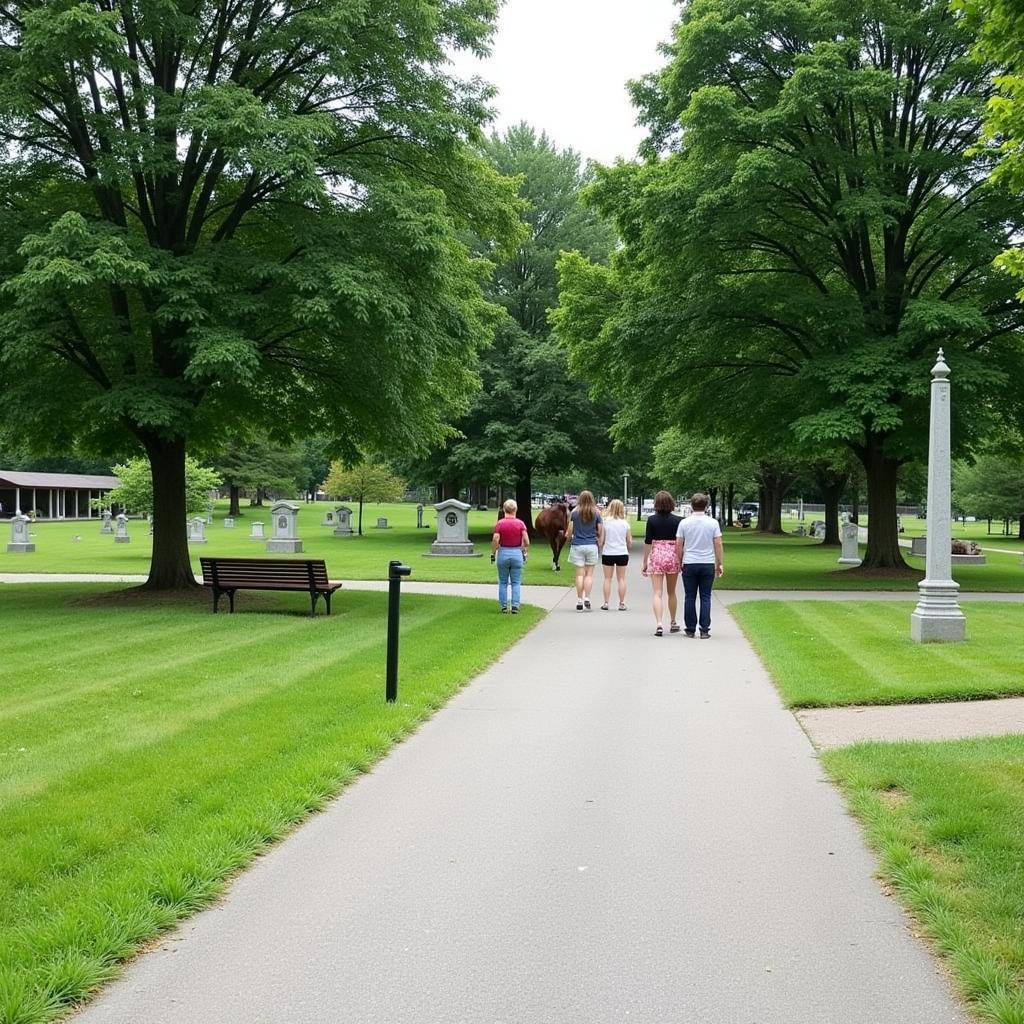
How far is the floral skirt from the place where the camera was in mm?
12516

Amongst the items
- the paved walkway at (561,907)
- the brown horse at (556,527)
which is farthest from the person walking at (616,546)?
the paved walkway at (561,907)

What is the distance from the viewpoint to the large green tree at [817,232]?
1905cm

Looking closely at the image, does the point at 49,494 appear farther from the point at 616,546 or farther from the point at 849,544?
the point at 616,546

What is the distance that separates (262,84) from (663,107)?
Answer: 10797mm

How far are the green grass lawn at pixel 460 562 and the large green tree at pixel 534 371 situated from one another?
152 inches

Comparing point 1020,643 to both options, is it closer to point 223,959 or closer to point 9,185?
point 223,959

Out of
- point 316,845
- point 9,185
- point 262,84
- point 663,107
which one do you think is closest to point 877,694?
point 316,845

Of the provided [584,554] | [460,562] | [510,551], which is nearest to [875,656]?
[584,554]

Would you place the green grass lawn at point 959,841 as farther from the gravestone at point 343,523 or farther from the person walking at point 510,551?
the gravestone at point 343,523

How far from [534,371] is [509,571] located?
2558cm

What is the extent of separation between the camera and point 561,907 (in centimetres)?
405

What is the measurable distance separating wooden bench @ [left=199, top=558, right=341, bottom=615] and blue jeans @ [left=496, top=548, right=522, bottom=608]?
2470 millimetres

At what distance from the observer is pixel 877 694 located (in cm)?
851

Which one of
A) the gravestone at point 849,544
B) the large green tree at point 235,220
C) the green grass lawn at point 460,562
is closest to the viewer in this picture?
the large green tree at point 235,220
